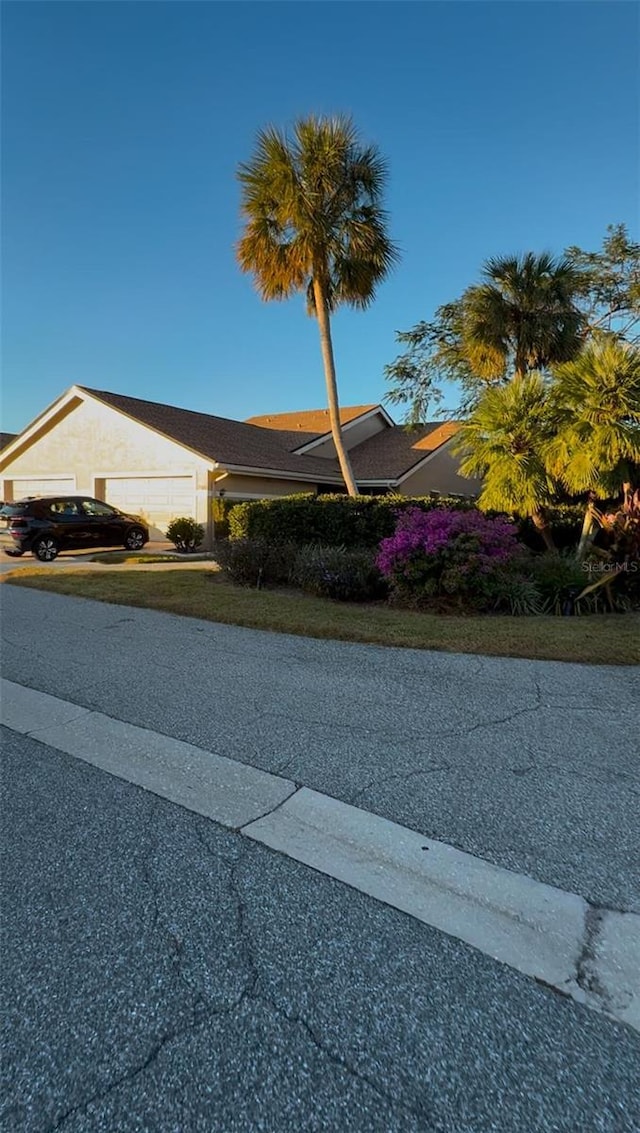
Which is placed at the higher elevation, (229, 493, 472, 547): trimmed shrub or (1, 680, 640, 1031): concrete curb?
(229, 493, 472, 547): trimmed shrub

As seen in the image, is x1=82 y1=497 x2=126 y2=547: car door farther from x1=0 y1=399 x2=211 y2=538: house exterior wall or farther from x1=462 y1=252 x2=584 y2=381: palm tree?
x1=462 y1=252 x2=584 y2=381: palm tree

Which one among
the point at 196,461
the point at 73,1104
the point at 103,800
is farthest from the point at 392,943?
the point at 196,461

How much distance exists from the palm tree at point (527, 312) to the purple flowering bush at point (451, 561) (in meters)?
8.03

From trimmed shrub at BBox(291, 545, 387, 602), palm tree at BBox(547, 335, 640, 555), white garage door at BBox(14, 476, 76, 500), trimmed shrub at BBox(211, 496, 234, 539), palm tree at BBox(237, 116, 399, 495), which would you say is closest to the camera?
trimmed shrub at BBox(291, 545, 387, 602)

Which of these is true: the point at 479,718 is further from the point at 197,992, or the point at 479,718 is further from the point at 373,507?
the point at 373,507

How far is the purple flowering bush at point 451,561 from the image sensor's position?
7984 millimetres

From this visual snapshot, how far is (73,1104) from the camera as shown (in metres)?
1.54

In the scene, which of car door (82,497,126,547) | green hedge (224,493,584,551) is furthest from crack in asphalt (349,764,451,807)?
car door (82,497,126,547)

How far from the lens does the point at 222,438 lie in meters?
19.9

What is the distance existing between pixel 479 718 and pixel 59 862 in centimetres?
290

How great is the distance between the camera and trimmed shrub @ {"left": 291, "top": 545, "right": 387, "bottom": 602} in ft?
29.4

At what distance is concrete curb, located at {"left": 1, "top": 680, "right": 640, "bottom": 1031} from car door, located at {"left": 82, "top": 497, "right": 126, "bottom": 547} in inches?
519

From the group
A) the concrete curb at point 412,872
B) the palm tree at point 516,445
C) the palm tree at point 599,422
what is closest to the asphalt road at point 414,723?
the concrete curb at point 412,872

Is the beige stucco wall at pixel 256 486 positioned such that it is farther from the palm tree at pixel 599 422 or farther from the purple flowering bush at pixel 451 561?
the palm tree at pixel 599 422
